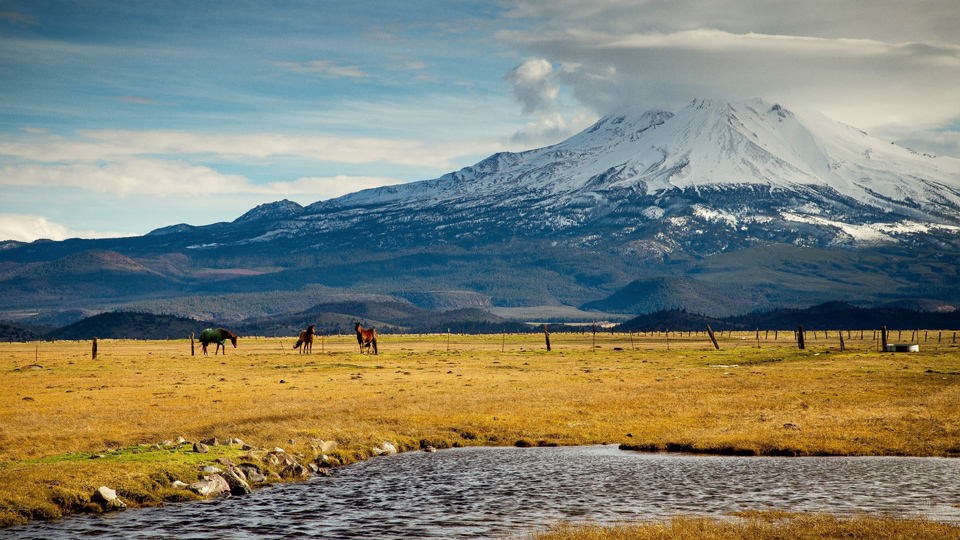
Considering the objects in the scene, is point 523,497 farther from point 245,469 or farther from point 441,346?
point 441,346

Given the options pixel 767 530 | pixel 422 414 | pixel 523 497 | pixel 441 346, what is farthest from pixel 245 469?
pixel 441 346

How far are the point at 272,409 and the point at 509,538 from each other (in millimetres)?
22894

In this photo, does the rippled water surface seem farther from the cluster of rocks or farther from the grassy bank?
the grassy bank

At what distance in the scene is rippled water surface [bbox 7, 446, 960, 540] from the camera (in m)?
21.5

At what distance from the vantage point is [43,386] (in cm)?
5144

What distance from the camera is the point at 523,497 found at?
81.1ft

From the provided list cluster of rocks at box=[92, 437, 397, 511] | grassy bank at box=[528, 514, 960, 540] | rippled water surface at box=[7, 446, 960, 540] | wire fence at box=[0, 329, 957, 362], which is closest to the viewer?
grassy bank at box=[528, 514, 960, 540]

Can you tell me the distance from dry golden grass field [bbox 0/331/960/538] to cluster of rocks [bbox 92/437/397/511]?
1.39 feet

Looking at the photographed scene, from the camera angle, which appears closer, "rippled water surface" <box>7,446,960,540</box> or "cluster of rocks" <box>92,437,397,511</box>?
"rippled water surface" <box>7,446,960,540</box>

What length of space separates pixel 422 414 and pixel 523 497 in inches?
635

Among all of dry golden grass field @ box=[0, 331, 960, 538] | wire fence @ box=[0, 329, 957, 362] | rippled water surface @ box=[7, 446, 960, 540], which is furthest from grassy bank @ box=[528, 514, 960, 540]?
wire fence @ box=[0, 329, 957, 362]

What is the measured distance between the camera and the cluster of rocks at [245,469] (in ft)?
83.1

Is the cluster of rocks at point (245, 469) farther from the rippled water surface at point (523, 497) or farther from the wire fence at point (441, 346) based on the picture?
the wire fence at point (441, 346)

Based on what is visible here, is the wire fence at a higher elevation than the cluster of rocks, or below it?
higher
